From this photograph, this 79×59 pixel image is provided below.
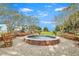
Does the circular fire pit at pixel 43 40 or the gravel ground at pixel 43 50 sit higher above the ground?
the circular fire pit at pixel 43 40

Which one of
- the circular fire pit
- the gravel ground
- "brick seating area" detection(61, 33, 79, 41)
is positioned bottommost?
the gravel ground

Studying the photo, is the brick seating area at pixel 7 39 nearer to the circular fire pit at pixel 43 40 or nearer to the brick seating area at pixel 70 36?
the circular fire pit at pixel 43 40

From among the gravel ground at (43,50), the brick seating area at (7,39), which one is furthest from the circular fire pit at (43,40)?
the brick seating area at (7,39)

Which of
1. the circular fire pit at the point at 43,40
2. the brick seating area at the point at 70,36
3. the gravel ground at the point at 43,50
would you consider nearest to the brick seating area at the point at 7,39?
the gravel ground at the point at 43,50

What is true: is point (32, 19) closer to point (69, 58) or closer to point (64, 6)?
point (64, 6)

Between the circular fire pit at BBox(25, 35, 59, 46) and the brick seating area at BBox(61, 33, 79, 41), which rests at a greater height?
the brick seating area at BBox(61, 33, 79, 41)

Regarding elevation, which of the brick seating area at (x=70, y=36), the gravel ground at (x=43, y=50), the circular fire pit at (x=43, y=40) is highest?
the brick seating area at (x=70, y=36)

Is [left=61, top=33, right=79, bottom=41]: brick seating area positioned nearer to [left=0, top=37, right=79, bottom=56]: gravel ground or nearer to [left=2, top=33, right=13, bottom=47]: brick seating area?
[left=0, top=37, right=79, bottom=56]: gravel ground

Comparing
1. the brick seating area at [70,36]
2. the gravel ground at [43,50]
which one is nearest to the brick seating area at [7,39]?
the gravel ground at [43,50]

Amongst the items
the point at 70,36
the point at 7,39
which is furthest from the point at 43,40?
the point at 7,39

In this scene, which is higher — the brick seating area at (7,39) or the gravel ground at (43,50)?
the brick seating area at (7,39)

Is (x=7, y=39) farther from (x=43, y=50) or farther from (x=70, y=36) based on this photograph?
(x=70, y=36)

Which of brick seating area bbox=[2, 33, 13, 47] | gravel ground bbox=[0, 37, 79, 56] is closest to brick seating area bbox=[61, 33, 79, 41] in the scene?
gravel ground bbox=[0, 37, 79, 56]

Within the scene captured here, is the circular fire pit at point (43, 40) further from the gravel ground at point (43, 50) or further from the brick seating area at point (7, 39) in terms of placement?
the brick seating area at point (7, 39)
